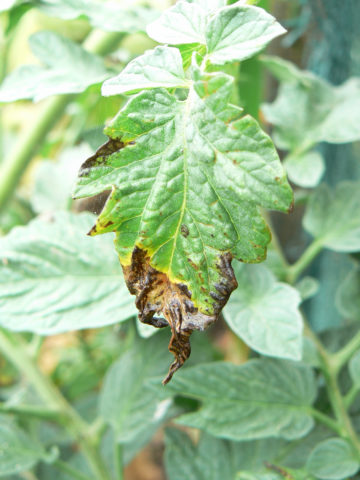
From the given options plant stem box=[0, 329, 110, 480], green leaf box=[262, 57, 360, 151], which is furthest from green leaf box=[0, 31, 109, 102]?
plant stem box=[0, 329, 110, 480]

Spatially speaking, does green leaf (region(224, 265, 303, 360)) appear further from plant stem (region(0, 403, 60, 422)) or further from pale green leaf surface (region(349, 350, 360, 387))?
plant stem (region(0, 403, 60, 422))

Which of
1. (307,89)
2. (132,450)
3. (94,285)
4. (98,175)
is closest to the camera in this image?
(98,175)

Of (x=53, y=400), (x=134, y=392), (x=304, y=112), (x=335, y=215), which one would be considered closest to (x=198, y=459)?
(x=134, y=392)

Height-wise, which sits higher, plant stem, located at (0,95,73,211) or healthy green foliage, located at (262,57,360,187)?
plant stem, located at (0,95,73,211)

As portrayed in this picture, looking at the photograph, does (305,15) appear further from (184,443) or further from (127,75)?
(184,443)

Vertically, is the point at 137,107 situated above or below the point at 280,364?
above

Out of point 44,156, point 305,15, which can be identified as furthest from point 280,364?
point 44,156
